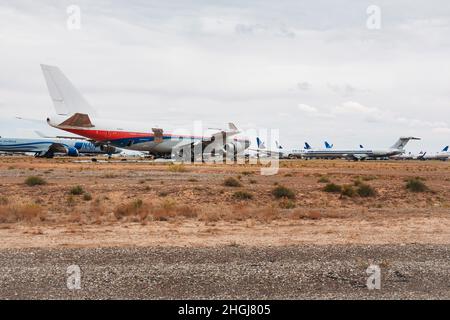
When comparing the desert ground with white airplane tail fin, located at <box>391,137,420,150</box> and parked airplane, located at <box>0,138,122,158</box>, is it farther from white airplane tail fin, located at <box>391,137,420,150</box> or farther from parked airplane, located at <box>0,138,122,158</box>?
white airplane tail fin, located at <box>391,137,420,150</box>

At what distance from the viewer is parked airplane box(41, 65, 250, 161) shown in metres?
66.2

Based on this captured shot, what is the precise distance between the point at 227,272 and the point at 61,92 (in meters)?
59.7

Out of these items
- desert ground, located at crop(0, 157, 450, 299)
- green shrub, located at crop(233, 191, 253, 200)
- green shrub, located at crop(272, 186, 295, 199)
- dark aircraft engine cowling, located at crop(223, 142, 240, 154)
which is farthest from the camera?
dark aircraft engine cowling, located at crop(223, 142, 240, 154)

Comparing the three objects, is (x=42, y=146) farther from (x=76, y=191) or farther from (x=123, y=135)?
(x=76, y=191)

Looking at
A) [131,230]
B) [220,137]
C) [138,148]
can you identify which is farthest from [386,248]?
[220,137]

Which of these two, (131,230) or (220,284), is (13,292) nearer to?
(220,284)

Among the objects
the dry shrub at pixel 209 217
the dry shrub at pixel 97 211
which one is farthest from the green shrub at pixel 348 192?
the dry shrub at pixel 97 211

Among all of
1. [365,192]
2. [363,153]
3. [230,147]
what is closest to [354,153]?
[363,153]

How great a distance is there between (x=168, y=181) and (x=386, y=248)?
86.3ft

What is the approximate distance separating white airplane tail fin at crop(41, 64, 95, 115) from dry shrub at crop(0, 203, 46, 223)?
45.1m

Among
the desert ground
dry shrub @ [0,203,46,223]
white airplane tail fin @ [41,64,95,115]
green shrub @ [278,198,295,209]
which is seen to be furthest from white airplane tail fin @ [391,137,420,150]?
dry shrub @ [0,203,46,223]

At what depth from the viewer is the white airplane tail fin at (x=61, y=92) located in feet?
216

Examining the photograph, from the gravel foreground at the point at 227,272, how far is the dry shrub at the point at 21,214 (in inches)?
298

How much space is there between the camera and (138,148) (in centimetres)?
7462
